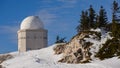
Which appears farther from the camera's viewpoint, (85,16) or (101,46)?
(85,16)

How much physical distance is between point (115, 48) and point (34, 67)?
1358 centimetres

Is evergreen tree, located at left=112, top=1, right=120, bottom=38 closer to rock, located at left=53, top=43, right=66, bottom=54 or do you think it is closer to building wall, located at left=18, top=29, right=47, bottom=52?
rock, located at left=53, top=43, right=66, bottom=54

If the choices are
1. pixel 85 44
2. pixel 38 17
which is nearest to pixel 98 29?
pixel 85 44

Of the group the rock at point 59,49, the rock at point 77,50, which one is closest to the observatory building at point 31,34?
the rock at point 59,49

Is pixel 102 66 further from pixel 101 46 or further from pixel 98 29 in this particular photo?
pixel 98 29

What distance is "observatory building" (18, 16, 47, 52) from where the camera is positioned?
320 ft

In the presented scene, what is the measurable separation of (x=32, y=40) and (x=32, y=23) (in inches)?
190

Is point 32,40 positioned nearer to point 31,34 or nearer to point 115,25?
point 31,34

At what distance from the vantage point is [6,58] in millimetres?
76875

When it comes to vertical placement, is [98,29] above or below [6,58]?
above

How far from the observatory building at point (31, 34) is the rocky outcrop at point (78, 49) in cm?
2715

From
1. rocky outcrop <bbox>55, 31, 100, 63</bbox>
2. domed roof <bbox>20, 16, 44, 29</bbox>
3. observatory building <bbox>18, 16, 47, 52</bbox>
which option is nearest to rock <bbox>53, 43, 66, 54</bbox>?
rocky outcrop <bbox>55, 31, 100, 63</bbox>

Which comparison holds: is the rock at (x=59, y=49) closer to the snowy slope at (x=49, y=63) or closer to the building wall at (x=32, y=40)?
the snowy slope at (x=49, y=63)

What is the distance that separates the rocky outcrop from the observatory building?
27150mm
